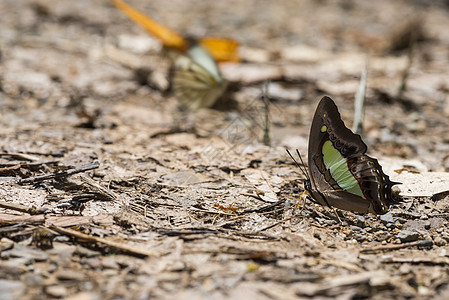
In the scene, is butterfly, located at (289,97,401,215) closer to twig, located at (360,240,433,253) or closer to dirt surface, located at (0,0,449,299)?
dirt surface, located at (0,0,449,299)

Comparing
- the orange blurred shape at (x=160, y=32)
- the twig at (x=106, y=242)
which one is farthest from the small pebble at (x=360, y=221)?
the orange blurred shape at (x=160, y=32)

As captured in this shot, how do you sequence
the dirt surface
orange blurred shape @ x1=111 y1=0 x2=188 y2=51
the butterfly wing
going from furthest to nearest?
orange blurred shape @ x1=111 y1=0 x2=188 y2=51 → the butterfly wing → the dirt surface

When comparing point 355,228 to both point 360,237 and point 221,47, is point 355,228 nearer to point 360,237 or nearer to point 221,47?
point 360,237

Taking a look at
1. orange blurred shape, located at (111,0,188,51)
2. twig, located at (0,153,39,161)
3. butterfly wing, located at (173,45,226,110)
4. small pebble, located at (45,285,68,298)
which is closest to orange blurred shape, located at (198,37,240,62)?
orange blurred shape, located at (111,0,188,51)

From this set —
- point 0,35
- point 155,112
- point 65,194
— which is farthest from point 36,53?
point 65,194

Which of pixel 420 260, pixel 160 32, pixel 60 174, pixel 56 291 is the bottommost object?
pixel 56 291

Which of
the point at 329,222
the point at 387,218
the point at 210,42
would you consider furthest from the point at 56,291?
the point at 210,42

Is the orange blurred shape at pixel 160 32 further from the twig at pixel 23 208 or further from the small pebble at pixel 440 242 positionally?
the small pebble at pixel 440 242

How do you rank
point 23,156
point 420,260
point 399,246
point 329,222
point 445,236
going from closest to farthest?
point 420,260 < point 399,246 < point 445,236 < point 329,222 < point 23,156
